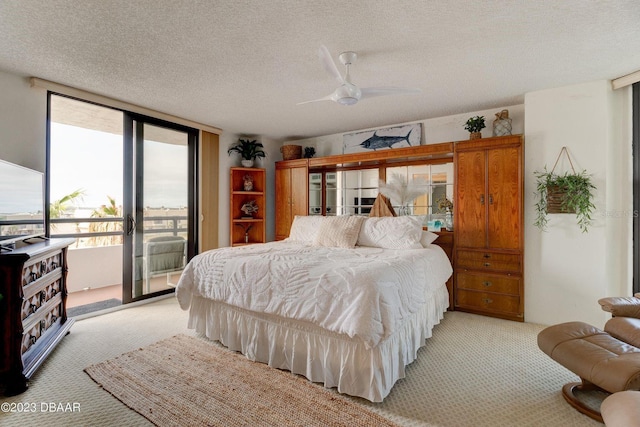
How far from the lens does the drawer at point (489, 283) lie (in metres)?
3.26

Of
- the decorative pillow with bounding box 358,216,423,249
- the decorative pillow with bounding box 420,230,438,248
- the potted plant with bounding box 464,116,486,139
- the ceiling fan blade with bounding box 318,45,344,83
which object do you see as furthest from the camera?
the potted plant with bounding box 464,116,486,139

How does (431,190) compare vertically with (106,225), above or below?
above

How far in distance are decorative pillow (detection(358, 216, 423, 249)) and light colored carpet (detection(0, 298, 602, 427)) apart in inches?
36.3

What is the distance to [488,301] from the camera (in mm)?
3381

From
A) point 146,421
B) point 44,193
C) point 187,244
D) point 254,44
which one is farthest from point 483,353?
point 44,193

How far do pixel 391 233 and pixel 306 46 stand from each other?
2.02 m

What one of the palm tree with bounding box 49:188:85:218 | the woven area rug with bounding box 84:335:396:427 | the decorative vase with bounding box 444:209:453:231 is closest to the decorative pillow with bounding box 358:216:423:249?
the decorative vase with bounding box 444:209:453:231

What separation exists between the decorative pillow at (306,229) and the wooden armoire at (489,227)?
169 cm

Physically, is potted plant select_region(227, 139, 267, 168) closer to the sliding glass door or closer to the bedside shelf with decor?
the bedside shelf with decor

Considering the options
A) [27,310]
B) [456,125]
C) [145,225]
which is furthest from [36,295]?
[456,125]

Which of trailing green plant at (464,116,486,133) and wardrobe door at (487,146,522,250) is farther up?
trailing green plant at (464,116,486,133)

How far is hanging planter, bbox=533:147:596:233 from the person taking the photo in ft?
9.55

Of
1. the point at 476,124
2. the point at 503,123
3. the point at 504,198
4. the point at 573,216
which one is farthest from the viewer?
the point at 476,124

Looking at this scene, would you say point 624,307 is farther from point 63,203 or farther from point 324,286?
point 63,203
